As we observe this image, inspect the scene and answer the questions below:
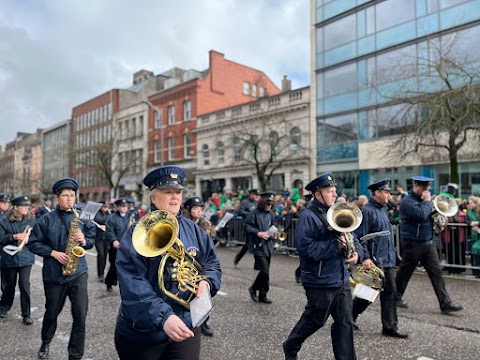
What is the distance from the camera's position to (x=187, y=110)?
3684cm

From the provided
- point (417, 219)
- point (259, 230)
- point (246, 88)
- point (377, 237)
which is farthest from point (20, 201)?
point (246, 88)

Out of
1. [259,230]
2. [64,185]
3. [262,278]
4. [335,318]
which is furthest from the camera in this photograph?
[259,230]

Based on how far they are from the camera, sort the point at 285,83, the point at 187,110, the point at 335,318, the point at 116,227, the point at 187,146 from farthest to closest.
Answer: the point at 187,110
the point at 187,146
the point at 285,83
the point at 116,227
the point at 335,318

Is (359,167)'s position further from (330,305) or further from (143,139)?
(143,139)

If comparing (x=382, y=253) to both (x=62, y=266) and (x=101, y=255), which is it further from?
(x=101, y=255)

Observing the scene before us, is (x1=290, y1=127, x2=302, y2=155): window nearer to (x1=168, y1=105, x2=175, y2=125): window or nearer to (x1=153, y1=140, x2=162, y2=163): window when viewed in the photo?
(x1=168, y1=105, x2=175, y2=125): window

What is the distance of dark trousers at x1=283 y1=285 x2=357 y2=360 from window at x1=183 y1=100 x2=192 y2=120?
33555 millimetres

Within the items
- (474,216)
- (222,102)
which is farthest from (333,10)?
(474,216)

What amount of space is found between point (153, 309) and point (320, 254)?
1.89m

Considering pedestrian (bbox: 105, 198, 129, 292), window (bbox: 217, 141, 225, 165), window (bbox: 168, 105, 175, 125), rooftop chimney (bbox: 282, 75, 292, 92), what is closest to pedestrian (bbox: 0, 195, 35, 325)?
pedestrian (bbox: 105, 198, 129, 292)

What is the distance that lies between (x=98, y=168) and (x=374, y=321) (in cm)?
3608

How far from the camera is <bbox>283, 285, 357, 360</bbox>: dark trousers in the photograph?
367 cm

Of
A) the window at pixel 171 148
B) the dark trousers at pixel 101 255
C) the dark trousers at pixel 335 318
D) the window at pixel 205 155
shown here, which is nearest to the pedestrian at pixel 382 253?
the dark trousers at pixel 335 318

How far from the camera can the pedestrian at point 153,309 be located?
2.30m
